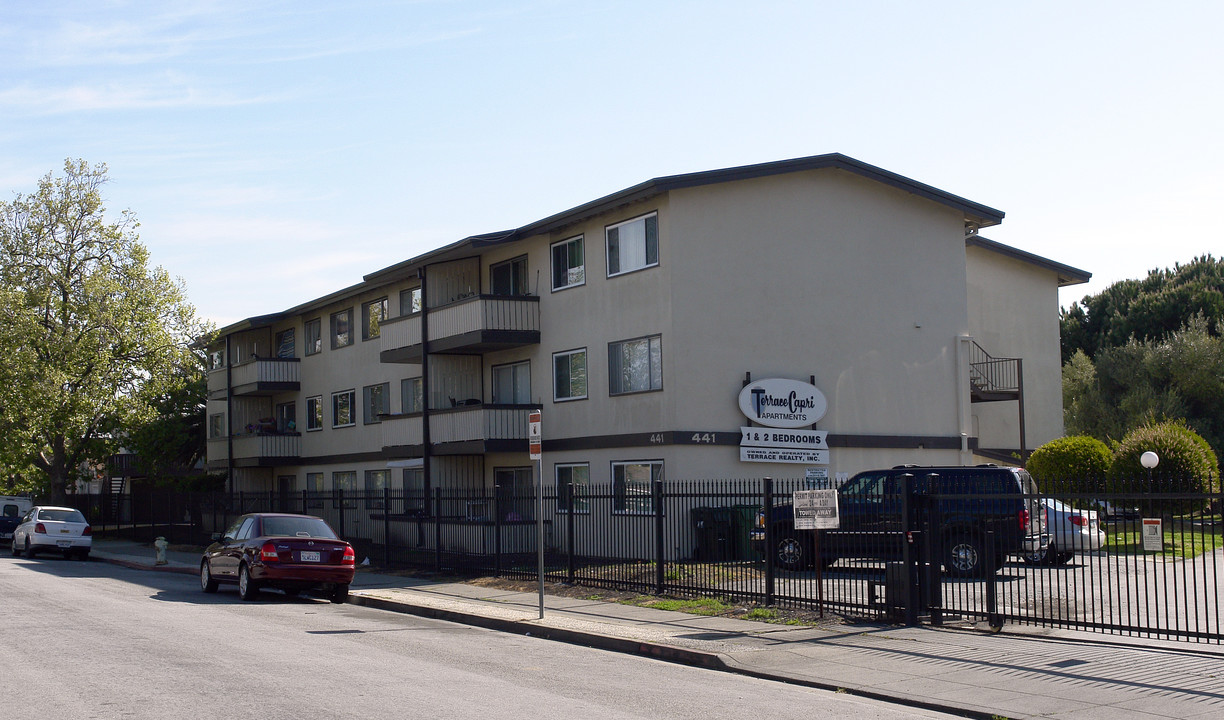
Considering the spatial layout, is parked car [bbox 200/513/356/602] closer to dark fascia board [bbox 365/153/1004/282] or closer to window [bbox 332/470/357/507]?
dark fascia board [bbox 365/153/1004/282]

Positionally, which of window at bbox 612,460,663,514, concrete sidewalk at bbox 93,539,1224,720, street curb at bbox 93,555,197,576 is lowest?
street curb at bbox 93,555,197,576

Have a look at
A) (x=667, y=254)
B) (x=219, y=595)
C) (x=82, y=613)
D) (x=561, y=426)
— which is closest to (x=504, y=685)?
(x=82, y=613)

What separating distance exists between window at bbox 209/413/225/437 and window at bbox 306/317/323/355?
27.1ft

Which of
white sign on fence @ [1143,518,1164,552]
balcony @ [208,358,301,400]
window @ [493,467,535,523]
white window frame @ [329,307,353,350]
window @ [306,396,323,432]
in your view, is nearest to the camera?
white sign on fence @ [1143,518,1164,552]

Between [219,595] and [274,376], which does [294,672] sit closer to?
[219,595]

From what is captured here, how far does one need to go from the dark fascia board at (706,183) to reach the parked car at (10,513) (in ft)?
54.6

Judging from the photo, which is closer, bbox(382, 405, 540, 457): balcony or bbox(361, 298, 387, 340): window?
bbox(382, 405, 540, 457): balcony

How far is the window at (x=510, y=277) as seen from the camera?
30516 millimetres

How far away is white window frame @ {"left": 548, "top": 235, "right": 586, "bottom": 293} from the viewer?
28.1 metres

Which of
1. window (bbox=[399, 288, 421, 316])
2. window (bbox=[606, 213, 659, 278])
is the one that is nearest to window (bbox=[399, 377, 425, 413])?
window (bbox=[399, 288, 421, 316])

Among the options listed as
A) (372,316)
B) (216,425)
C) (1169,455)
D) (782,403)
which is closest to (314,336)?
(372,316)

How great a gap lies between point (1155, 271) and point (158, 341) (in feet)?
156

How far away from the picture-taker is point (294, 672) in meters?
10.7

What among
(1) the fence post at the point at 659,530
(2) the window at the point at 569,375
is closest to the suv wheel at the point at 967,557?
(1) the fence post at the point at 659,530
